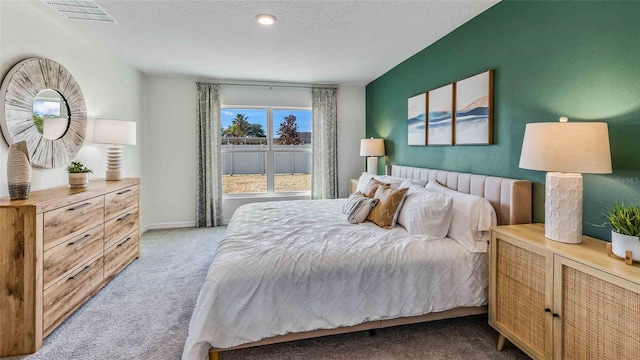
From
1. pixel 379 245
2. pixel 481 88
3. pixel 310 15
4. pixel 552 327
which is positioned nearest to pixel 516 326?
pixel 552 327

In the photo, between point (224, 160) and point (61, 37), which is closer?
point (61, 37)

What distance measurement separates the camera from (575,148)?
5.06ft

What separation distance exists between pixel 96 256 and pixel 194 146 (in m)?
2.61

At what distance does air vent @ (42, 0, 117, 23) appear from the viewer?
2438 millimetres

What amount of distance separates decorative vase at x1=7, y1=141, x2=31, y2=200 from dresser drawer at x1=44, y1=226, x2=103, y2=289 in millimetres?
435

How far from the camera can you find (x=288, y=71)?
14.3 feet

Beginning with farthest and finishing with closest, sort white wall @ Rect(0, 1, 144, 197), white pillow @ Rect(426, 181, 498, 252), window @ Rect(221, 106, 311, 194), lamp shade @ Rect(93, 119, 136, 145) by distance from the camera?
window @ Rect(221, 106, 311, 194)
lamp shade @ Rect(93, 119, 136, 145)
white wall @ Rect(0, 1, 144, 197)
white pillow @ Rect(426, 181, 498, 252)

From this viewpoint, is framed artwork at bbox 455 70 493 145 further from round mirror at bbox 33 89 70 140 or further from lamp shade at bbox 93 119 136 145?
round mirror at bbox 33 89 70 140

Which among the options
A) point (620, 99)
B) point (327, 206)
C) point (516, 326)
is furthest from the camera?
point (327, 206)

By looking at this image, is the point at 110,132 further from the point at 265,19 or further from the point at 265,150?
the point at 265,150

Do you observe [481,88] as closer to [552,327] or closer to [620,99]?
[620,99]

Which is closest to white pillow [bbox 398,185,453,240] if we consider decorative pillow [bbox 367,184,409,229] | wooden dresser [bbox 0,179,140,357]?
decorative pillow [bbox 367,184,409,229]

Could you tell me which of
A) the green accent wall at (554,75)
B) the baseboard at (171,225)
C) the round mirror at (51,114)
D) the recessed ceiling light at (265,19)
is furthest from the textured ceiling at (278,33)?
the baseboard at (171,225)

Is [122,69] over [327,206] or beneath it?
over
